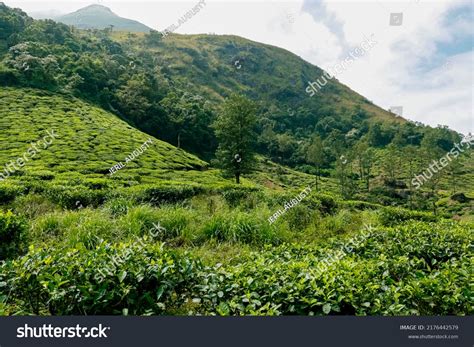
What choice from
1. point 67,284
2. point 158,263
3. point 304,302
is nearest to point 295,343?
point 304,302

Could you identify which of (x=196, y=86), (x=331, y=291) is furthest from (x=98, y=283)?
(x=196, y=86)

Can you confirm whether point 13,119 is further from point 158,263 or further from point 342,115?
point 342,115

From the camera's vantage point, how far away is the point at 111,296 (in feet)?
12.3

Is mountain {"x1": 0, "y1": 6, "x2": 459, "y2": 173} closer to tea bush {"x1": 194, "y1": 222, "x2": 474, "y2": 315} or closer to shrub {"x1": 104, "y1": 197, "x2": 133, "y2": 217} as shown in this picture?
shrub {"x1": 104, "y1": 197, "x2": 133, "y2": 217}

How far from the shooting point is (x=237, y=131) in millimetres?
37562

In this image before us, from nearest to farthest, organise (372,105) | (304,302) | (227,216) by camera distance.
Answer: (304,302) → (227,216) → (372,105)

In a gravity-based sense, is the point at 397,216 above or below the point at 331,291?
below

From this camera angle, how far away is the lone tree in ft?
123

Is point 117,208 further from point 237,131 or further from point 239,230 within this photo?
point 237,131

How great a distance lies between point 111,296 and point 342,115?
147 metres

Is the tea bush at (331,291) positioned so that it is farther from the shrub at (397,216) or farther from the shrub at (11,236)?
the shrub at (397,216)

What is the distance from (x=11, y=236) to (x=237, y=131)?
31382mm

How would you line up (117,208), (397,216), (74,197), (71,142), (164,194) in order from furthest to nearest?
(71,142)
(164,194)
(397,216)
(74,197)
(117,208)

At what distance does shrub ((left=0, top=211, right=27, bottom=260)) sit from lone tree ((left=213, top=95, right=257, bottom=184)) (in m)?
29.7
